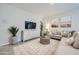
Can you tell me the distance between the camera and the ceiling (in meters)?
1.67

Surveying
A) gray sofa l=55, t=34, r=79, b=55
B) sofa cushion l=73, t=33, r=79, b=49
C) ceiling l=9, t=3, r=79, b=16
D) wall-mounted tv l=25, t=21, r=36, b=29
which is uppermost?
ceiling l=9, t=3, r=79, b=16

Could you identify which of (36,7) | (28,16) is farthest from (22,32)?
(36,7)

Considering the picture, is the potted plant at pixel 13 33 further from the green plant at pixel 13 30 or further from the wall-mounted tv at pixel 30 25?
the wall-mounted tv at pixel 30 25

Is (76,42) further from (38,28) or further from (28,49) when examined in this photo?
(28,49)

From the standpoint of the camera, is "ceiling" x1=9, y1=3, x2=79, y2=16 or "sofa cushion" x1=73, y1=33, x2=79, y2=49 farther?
"sofa cushion" x1=73, y1=33, x2=79, y2=49

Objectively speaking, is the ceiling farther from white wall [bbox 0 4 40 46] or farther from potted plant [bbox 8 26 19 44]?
potted plant [bbox 8 26 19 44]

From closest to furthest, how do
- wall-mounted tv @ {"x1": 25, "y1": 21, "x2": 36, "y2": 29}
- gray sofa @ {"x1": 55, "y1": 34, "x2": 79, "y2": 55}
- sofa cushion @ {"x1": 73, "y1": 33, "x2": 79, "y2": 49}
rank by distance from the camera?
1. gray sofa @ {"x1": 55, "y1": 34, "x2": 79, "y2": 55}
2. sofa cushion @ {"x1": 73, "y1": 33, "x2": 79, "y2": 49}
3. wall-mounted tv @ {"x1": 25, "y1": 21, "x2": 36, "y2": 29}

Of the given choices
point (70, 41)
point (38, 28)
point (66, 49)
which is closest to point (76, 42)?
A: point (70, 41)

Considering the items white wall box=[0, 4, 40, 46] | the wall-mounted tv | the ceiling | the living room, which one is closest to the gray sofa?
the living room

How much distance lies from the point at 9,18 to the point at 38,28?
25.7 inches

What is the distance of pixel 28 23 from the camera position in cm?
190

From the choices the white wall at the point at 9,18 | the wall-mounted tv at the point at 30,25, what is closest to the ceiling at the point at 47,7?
the white wall at the point at 9,18

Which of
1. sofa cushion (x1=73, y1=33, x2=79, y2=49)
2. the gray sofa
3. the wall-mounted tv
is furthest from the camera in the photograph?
the wall-mounted tv

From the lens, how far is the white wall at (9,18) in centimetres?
166
